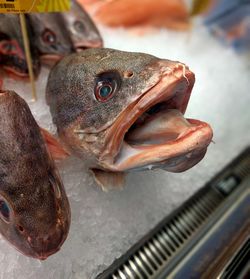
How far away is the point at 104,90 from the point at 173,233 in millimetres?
543

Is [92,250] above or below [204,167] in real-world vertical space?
below

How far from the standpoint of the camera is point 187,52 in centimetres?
189

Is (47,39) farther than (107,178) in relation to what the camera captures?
Yes

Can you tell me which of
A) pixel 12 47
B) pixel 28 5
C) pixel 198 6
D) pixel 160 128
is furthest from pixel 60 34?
pixel 198 6

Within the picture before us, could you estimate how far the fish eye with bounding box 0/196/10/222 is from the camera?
28.1 inches

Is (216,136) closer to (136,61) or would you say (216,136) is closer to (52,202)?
(136,61)

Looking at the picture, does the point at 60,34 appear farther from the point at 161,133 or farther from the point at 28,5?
A: the point at 161,133

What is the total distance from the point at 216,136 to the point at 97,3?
979 mm

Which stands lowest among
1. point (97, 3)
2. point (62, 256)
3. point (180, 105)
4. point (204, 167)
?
point (62, 256)

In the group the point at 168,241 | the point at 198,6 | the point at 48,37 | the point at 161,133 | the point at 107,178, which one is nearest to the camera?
the point at 161,133

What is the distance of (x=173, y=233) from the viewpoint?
3.63ft

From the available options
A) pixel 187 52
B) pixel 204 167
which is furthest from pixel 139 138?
pixel 187 52

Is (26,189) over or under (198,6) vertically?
under

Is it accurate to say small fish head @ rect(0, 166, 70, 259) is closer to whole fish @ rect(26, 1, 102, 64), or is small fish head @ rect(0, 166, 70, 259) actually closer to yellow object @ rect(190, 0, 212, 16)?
whole fish @ rect(26, 1, 102, 64)
